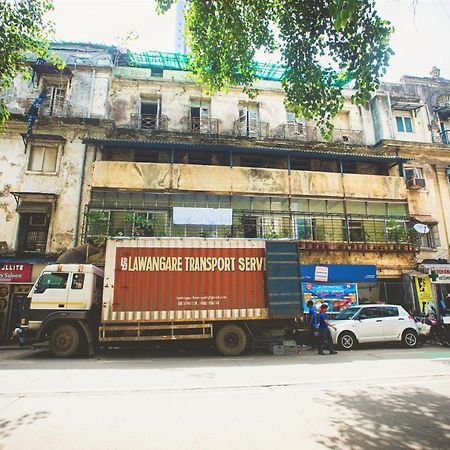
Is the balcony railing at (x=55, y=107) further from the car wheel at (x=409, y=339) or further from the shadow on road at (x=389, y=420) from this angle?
the car wheel at (x=409, y=339)

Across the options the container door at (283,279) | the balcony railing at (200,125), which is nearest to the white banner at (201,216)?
the container door at (283,279)

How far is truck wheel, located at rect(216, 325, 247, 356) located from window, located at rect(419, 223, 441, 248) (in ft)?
47.5

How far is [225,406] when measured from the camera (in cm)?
473

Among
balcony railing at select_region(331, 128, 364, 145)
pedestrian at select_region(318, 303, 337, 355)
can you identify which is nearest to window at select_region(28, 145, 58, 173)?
pedestrian at select_region(318, 303, 337, 355)

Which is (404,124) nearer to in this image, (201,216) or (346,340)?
(201,216)

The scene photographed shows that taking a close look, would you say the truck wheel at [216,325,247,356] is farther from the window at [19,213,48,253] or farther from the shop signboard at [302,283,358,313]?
the window at [19,213,48,253]

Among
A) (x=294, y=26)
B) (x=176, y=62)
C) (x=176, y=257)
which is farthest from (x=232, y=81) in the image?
(x=176, y=62)

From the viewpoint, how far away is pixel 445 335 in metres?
12.1

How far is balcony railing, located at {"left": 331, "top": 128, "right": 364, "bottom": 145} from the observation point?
20.6 meters

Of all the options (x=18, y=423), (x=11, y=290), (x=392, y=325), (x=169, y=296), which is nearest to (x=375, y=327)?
(x=392, y=325)

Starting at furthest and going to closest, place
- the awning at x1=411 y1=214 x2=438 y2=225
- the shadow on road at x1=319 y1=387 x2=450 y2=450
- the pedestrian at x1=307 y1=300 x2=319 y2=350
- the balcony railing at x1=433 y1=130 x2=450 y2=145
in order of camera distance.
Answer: the balcony railing at x1=433 y1=130 x2=450 y2=145, the awning at x1=411 y1=214 x2=438 y2=225, the pedestrian at x1=307 y1=300 x2=319 y2=350, the shadow on road at x1=319 y1=387 x2=450 y2=450

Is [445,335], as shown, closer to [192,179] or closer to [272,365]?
[272,365]

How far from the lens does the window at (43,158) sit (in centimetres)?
1688

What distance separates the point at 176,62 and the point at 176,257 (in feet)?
50.5
